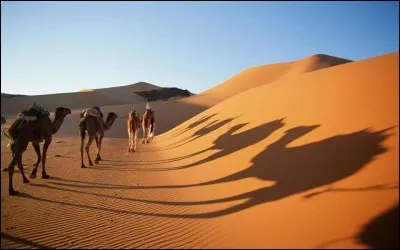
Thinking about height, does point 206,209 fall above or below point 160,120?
below

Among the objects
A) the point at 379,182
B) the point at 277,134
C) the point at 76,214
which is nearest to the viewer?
the point at 379,182

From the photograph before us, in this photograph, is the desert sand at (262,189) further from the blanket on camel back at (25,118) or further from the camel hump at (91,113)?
the camel hump at (91,113)

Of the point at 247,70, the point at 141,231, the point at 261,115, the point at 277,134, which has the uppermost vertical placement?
the point at 247,70

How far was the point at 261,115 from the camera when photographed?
12.3 metres

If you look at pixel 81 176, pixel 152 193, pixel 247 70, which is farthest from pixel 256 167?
pixel 247 70

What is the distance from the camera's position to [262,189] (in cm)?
675

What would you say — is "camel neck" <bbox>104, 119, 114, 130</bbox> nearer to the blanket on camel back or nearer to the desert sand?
the desert sand

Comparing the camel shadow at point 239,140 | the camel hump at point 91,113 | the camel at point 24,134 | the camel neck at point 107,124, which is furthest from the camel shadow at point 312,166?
the camel neck at point 107,124

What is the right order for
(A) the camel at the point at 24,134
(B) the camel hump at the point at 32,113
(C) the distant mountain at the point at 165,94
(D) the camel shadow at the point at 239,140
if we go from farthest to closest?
1. (C) the distant mountain at the point at 165,94
2. (D) the camel shadow at the point at 239,140
3. (B) the camel hump at the point at 32,113
4. (A) the camel at the point at 24,134

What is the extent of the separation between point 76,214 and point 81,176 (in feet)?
12.6

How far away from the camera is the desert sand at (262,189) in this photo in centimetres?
475

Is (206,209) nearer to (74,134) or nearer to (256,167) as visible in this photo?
(256,167)

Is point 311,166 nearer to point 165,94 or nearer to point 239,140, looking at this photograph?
point 239,140

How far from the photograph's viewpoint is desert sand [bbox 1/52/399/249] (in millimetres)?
4754
